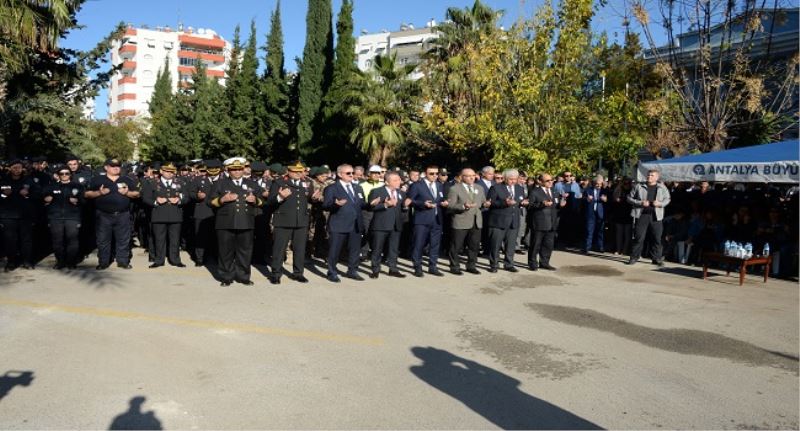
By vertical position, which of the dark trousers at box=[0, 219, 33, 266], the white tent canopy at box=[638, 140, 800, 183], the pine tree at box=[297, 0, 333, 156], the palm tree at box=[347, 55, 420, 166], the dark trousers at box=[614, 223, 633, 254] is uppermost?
the pine tree at box=[297, 0, 333, 156]

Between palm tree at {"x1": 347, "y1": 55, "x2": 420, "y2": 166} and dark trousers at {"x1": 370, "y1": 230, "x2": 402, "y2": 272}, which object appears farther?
palm tree at {"x1": 347, "y1": 55, "x2": 420, "y2": 166}

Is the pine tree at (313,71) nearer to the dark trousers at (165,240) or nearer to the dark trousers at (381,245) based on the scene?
the dark trousers at (165,240)

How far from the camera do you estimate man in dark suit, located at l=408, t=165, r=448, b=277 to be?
10781 millimetres

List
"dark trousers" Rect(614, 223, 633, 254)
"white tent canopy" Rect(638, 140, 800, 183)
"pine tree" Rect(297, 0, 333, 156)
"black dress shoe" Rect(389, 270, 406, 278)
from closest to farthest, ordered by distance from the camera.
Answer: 1. "black dress shoe" Rect(389, 270, 406, 278)
2. "white tent canopy" Rect(638, 140, 800, 183)
3. "dark trousers" Rect(614, 223, 633, 254)
4. "pine tree" Rect(297, 0, 333, 156)

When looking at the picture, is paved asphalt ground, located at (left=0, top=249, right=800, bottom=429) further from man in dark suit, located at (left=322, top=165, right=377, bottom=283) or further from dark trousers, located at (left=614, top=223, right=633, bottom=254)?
dark trousers, located at (left=614, top=223, right=633, bottom=254)

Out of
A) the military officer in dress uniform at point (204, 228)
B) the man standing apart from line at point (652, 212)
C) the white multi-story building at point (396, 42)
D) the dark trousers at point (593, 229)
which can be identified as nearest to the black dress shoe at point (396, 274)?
the military officer in dress uniform at point (204, 228)

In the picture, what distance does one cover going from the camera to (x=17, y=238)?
1021cm

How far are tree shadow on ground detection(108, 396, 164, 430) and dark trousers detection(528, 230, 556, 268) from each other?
835 cm

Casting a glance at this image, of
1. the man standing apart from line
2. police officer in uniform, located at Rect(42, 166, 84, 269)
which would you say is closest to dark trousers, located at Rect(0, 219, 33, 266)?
police officer in uniform, located at Rect(42, 166, 84, 269)

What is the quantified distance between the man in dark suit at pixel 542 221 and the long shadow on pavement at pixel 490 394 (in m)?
5.95

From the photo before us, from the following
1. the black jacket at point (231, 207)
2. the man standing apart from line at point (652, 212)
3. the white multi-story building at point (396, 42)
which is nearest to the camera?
the black jacket at point (231, 207)

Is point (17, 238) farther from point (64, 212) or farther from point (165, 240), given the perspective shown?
point (165, 240)

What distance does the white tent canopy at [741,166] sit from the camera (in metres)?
10.9

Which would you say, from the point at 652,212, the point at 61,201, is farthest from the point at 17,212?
the point at 652,212
